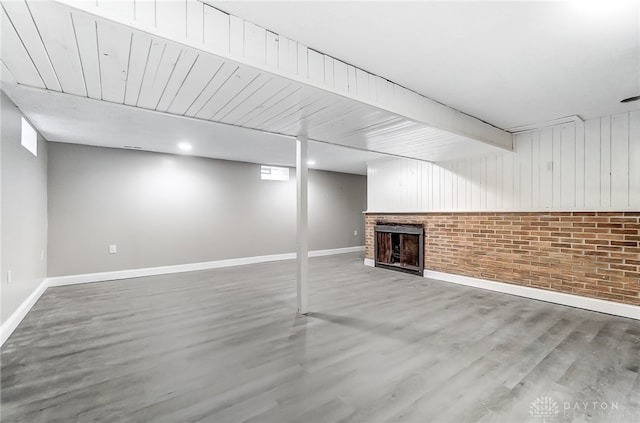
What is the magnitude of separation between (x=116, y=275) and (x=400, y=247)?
548cm

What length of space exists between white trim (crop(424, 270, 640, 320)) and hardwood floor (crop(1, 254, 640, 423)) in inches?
6.4

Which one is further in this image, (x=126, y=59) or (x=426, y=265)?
(x=426, y=265)

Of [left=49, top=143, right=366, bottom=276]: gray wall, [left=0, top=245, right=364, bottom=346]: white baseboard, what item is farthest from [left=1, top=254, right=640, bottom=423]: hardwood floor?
[left=49, top=143, right=366, bottom=276]: gray wall

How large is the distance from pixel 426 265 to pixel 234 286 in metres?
3.52

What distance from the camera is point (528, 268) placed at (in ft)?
13.9

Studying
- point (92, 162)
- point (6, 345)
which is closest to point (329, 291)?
point (6, 345)

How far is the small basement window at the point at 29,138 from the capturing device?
3.41 m

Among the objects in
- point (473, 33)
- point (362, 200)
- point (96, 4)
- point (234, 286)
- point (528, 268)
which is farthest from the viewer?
point (362, 200)

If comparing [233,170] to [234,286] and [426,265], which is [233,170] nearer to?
[234,286]

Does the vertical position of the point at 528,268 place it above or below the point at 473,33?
below

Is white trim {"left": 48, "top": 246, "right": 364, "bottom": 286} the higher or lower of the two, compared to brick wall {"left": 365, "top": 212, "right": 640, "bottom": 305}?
lower

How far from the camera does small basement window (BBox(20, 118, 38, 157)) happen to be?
341 cm

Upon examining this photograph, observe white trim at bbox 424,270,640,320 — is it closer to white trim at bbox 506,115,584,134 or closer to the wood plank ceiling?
white trim at bbox 506,115,584,134

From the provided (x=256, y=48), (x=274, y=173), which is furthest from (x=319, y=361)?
(x=274, y=173)
